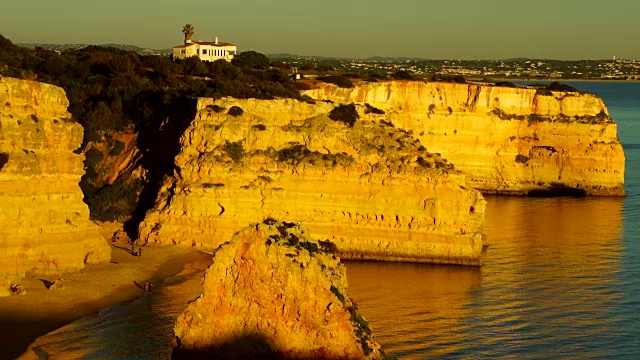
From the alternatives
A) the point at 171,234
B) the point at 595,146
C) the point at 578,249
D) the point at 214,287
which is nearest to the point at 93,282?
the point at 171,234

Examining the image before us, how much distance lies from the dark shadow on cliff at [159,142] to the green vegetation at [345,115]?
17.2 ft

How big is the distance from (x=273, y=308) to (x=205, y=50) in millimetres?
66637

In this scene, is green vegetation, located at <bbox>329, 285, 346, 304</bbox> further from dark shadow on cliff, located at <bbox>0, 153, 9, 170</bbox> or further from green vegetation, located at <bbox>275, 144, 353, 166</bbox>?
green vegetation, located at <bbox>275, 144, 353, 166</bbox>

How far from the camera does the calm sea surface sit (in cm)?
2739

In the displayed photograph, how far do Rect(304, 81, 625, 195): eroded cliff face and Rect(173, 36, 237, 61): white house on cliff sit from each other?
717 inches

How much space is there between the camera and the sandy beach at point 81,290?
1082 inches

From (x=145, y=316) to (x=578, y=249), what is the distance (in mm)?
20376

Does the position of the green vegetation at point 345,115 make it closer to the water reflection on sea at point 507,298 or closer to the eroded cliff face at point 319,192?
the eroded cliff face at point 319,192

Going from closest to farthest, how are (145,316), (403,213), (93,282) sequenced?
(145,316) → (93,282) → (403,213)

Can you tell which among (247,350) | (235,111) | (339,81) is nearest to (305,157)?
(235,111)

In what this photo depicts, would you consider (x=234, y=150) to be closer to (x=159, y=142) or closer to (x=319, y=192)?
(x=319, y=192)

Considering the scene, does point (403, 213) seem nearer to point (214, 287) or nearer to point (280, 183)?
point (280, 183)

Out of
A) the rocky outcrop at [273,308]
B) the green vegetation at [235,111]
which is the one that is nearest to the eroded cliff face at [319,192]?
the green vegetation at [235,111]

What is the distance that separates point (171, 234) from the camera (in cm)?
4016
